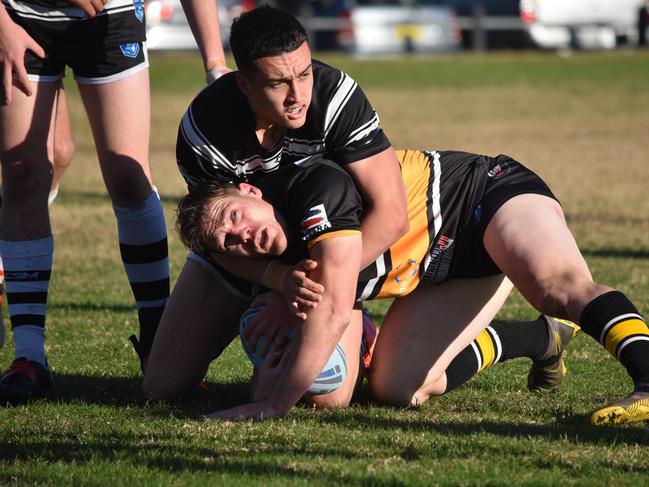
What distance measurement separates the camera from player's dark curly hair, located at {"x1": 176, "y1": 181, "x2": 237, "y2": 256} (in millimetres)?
3938

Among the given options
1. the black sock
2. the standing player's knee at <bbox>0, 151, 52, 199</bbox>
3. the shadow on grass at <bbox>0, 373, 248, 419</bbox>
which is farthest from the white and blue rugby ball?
the standing player's knee at <bbox>0, 151, 52, 199</bbox>

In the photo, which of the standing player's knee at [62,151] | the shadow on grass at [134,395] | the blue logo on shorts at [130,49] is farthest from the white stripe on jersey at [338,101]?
the standing player's knee at [62,151]

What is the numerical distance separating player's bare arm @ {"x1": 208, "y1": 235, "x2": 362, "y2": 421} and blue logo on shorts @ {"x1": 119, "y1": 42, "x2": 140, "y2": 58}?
50.0 inches

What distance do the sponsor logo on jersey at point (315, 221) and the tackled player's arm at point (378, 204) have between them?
209 millimetres

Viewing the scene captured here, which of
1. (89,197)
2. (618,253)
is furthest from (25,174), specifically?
(89,197)

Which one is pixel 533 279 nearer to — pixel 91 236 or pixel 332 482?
pixel 332 482

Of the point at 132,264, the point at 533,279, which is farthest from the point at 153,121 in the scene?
the point at 533,279

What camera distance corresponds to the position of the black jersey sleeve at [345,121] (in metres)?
3.95

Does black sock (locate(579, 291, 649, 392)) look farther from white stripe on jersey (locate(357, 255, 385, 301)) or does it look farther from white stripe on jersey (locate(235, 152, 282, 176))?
white stripe on jersey (locate(235, 152, 282, 176))

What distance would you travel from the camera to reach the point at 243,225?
3900 millimetres

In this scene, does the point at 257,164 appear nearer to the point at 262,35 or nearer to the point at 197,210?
the point at 197,210

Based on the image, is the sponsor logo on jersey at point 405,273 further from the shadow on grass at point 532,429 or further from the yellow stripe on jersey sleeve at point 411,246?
the shadow on grass at point 532,429

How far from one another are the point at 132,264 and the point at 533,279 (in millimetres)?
1664

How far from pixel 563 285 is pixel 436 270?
58cm
